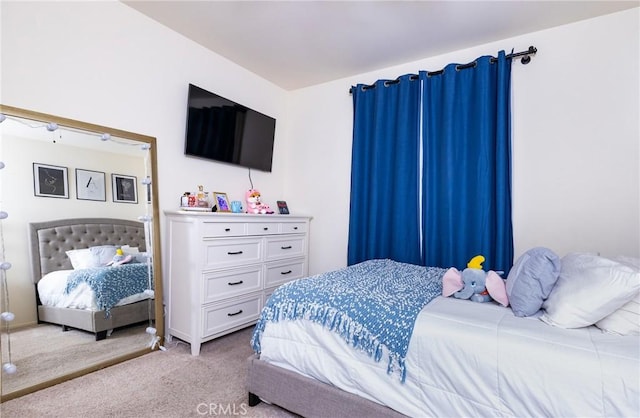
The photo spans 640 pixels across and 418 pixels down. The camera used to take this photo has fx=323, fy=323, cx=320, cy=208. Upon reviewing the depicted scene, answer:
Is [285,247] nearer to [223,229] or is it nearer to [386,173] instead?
[223,229]

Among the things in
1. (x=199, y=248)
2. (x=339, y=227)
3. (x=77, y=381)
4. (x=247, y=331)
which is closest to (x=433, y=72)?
(x=339, y=227)

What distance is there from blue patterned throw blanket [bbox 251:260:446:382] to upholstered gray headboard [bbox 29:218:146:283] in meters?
1.39

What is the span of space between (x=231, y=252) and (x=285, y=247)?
2.27 feet

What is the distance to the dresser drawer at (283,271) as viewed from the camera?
9.97 ft

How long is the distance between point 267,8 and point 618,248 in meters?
3.08

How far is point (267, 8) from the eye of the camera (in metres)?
2.35

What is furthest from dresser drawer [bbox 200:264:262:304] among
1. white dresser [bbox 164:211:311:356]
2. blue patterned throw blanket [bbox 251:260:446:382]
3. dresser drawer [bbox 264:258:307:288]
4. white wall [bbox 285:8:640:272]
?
white wall [bbox 285:8:640:272]

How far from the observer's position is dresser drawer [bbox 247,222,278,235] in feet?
9.28

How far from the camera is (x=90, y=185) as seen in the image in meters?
2.24

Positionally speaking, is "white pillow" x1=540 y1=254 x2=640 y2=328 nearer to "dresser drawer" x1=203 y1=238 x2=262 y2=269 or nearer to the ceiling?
the ceiling

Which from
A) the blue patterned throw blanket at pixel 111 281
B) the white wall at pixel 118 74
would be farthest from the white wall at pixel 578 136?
the blue patterned throw blanket at pixel 111 281

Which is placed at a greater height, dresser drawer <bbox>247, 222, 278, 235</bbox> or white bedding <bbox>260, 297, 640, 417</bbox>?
dresser drawer <bbox>247, 222, 278, 235</bbox>

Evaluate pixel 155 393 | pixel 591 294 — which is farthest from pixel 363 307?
pixel 155 393

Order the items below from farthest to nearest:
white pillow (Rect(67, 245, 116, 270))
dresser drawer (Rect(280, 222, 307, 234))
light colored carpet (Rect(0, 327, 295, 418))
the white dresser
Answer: dresser drawer (Rect(280, 222, 307, 234)) → the white dresser → white pillow (Rect(67, 245, 116, 270)) → light colored carpet (Rect(0, 327, 295, 418))
